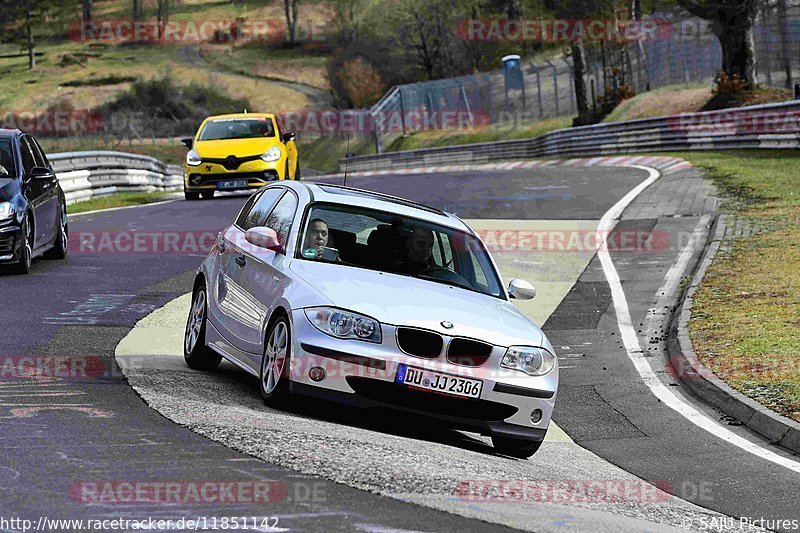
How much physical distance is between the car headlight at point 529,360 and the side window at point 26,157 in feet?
28.8

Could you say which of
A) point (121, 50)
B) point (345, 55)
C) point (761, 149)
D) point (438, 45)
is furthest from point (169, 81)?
point (761, 149)

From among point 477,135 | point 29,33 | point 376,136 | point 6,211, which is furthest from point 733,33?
point 29,33

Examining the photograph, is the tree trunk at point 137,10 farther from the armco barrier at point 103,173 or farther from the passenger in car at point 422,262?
the passenger in car at point 422,262

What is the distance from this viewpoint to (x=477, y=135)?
6688cm

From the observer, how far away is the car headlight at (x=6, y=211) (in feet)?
48.3

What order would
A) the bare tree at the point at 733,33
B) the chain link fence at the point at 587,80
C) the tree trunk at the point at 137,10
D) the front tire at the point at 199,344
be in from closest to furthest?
1. the front tire at the point at 199,344
2. the bare tree at the point at 733,33
3. the chain link fence at the point at 587,80
4. the tree trunk at the point at 137,10

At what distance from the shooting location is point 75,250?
18.6 metres

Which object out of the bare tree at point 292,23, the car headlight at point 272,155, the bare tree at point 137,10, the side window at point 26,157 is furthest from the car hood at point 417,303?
the bare tree at point 137,10

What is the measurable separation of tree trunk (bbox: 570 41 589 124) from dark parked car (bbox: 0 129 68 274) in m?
42.7

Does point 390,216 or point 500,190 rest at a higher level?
point 390,216

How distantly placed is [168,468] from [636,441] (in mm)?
4419

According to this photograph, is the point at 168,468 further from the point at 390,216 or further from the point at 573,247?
the point at 573,247

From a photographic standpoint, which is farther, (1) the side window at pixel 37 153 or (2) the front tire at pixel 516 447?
(1) the side window at pixel 37 153

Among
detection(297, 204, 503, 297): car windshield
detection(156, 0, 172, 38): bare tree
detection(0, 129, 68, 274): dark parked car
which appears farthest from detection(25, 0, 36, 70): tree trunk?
detection(297, 204, 503, 297): car windshield
